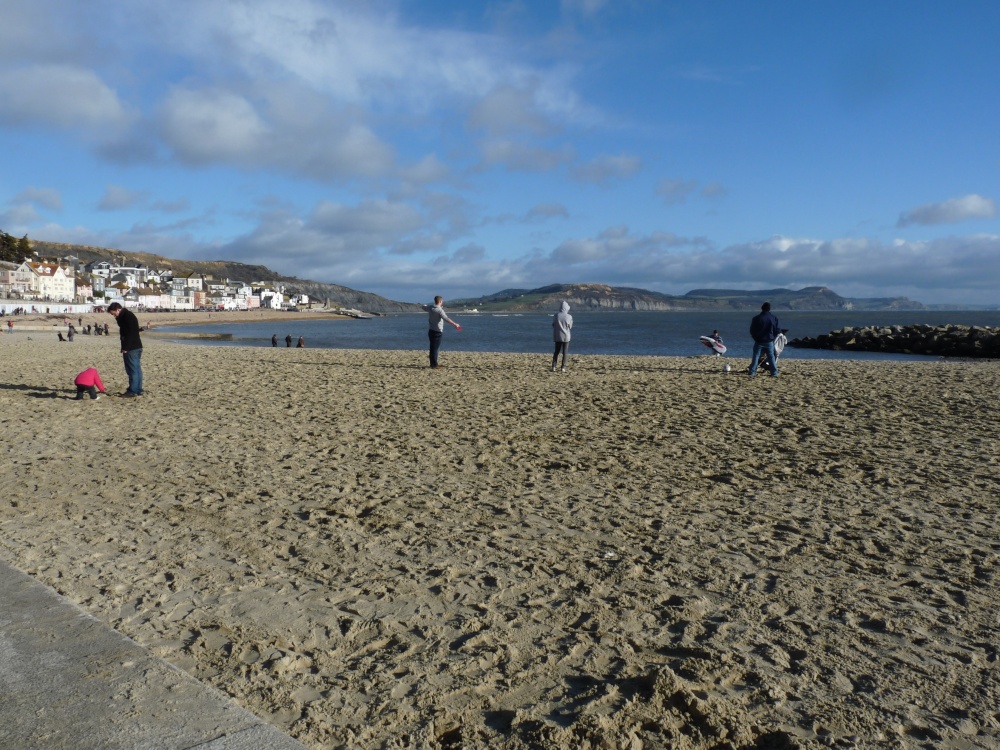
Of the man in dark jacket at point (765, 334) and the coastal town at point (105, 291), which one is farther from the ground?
the coastal town at point (105, 291)

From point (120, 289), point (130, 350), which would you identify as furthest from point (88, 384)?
point (120, 289)

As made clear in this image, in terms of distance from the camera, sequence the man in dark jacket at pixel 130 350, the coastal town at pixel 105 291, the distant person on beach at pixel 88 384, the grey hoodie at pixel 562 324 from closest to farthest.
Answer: the distant person on beach at pixel 88 384, the man in dark jacket at pixel 130 350, the grey hoodie at pixel 562 324, the coastal town at pixel 105 291

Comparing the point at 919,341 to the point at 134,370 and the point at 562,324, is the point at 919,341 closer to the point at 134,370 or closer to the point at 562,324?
the point at 562,324

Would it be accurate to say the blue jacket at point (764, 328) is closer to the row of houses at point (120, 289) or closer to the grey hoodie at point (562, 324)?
the grey hoodie at point (562, 324)

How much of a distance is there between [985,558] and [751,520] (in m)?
1.46

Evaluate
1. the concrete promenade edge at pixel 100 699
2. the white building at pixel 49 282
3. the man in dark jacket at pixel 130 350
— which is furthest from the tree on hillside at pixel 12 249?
the concrete promenade edge at pixel 100 699

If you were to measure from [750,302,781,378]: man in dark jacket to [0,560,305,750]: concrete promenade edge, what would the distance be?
45.9ft

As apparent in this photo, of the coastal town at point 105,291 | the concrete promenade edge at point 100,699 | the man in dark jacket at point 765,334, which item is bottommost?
the concrete promenade edge at point 100,699

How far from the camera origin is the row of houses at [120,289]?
107312 millimetres

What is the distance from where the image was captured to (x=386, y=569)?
4.32 meters

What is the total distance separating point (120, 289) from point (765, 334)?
153m

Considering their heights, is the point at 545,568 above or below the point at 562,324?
below

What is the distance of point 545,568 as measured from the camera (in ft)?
14.2

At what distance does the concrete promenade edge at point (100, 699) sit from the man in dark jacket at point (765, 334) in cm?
1399
